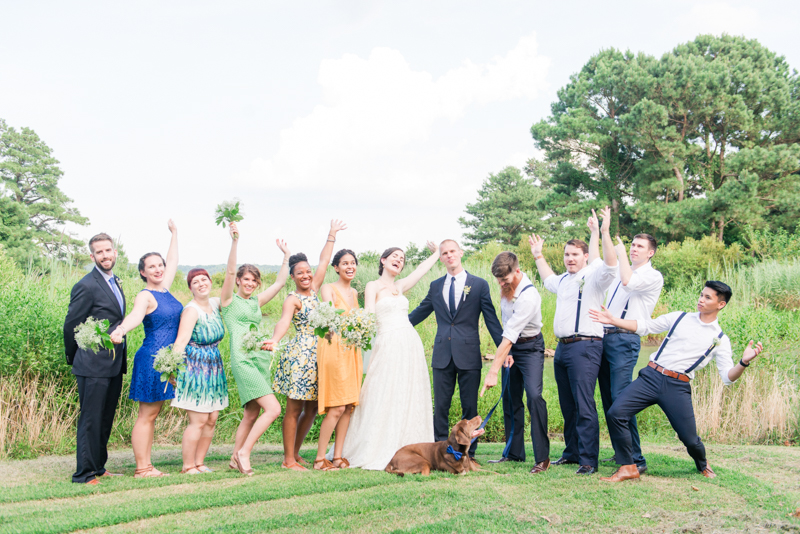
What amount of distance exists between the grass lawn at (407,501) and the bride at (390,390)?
1.24 ft

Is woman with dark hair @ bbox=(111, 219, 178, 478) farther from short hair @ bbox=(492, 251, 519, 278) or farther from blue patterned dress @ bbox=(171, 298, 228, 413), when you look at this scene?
short hair @ bbox=(492, 251, 519, 278)

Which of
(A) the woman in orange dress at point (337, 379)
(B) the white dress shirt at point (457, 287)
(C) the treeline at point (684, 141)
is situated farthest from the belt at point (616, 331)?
(C) the treeline at point (684, 141)

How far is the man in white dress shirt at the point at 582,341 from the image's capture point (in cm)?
535

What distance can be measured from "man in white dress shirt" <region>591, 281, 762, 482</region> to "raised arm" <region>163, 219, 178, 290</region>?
3888 millimetres

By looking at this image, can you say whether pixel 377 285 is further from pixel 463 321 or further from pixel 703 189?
pixel 703 189

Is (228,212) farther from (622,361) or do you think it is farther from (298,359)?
(622,361)

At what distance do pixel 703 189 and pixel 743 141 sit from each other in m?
2.70

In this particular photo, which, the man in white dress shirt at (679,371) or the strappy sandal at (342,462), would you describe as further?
the strappy sandal at (342,462)

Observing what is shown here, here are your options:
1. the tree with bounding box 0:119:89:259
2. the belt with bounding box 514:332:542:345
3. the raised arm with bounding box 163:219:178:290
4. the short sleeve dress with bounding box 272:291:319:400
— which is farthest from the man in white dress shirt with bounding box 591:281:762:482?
the tree with bounding box 0:119:89:259

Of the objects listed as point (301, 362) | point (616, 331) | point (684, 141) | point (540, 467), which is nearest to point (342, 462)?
point (301, 362)

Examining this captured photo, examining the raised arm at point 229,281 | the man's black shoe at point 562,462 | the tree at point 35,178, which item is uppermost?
the tree at point 35,178

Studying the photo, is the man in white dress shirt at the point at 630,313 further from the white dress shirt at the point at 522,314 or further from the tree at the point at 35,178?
the tree at the point at 35,178

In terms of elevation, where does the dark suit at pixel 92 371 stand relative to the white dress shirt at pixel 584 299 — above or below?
below

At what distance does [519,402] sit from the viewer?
5965mm
